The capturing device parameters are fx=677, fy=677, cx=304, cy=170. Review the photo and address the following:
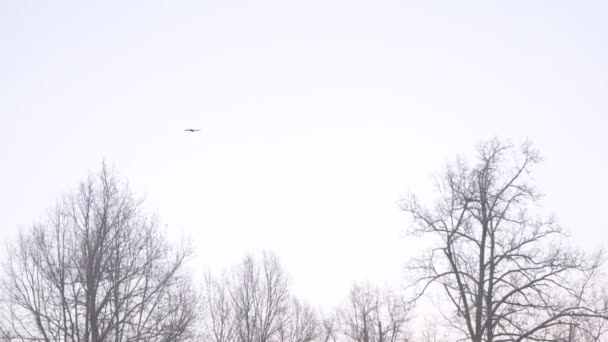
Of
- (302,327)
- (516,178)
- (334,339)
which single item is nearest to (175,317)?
(516,178)

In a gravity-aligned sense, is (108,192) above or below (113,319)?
above

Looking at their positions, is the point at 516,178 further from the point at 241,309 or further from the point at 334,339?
the point at 334,339

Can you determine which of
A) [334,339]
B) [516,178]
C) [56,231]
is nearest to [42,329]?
[56,231]

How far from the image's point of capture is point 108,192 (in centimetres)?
2552

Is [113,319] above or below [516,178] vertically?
below

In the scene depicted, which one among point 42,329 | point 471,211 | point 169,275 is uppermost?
point 471,211

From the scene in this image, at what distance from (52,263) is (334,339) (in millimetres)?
43712

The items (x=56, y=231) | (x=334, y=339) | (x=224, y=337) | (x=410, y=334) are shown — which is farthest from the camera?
(x=334, y=339)

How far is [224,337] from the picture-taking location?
4772 centimetres

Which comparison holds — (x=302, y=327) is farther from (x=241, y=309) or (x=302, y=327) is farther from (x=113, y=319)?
(x=113, y=319)

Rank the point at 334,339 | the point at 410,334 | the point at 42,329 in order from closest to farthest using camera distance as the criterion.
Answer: the point at 42,329
the point at 410,334
the point at 334,339

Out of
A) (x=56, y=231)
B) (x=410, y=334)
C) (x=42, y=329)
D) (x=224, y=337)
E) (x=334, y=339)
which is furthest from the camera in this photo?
(x=334, y=339)

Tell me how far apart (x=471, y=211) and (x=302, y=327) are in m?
33.9

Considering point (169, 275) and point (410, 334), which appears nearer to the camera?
point (169, 275)
